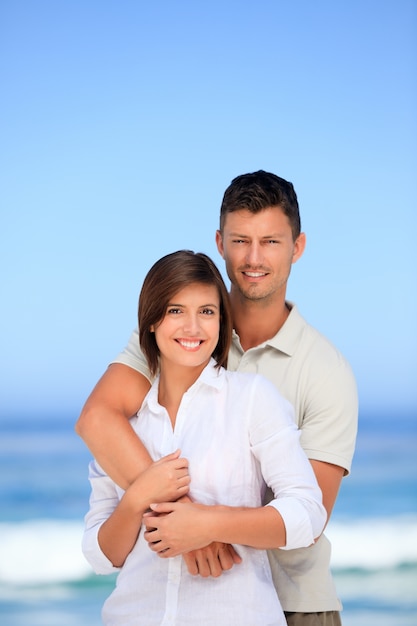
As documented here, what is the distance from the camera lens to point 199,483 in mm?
1893

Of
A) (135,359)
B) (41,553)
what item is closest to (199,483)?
(135,359)

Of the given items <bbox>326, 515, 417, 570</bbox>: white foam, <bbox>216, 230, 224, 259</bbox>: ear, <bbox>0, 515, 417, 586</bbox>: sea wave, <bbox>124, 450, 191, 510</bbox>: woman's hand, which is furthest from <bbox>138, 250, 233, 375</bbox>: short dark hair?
<bbox>326, 515, 417, 570</bbox>: white foam

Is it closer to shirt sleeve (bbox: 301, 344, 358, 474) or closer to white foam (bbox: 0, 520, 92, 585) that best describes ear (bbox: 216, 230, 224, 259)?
shirt sleeve (bbox: 301, 344, 358, 474)

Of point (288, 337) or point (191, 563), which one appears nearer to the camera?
point (191, 563)

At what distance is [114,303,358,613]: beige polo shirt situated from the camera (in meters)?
2.23

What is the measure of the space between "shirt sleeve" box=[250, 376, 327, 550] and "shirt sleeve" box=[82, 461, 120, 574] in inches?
15.7

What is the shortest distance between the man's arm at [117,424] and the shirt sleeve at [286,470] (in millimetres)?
259

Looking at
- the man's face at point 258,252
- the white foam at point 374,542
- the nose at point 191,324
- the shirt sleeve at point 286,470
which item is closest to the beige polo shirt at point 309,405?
the man's face at point 258,252

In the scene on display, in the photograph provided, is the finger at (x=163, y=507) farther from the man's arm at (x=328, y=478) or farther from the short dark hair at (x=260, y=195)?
the short dark hair at (x=260, y=195)

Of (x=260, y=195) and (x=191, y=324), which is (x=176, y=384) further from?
(x=260, y=195)

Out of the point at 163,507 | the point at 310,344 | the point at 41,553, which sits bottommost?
the point at 163,507

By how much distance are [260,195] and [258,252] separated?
0.15 metres

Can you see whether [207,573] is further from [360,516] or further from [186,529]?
[360,516]

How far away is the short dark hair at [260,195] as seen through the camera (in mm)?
2416
